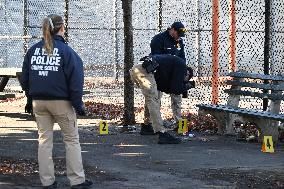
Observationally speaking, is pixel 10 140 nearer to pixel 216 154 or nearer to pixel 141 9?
pixel 216 154

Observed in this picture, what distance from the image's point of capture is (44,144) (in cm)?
805

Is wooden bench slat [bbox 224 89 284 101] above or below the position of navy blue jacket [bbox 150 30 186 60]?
below

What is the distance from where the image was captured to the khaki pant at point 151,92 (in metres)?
11.9

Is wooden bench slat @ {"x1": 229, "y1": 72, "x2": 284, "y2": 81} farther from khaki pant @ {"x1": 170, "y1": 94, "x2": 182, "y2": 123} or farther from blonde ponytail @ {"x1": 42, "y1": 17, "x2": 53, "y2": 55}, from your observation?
blonde ponytail @ {"x1": 42, "y1": 17, "x2": 53, "y2": 55}

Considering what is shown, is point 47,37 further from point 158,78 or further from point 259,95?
point 259,95

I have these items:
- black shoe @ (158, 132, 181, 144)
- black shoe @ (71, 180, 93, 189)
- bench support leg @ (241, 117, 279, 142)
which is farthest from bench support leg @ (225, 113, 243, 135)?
black shoe @ (71, 180, 93, 189)

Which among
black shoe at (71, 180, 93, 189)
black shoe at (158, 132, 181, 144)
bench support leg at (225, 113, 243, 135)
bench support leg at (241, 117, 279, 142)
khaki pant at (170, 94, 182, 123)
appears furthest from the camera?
khaki pant at (170, 94, 182, 123)

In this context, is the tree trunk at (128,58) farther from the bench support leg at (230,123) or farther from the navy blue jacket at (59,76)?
the navy blue jacket at (59,76)

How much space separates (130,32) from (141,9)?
1566cm

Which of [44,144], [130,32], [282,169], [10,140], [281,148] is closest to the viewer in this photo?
[44,144]

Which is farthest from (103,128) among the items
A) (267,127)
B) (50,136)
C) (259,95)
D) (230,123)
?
(50,136)

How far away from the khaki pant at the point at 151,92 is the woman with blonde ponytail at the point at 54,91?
3.87 meters

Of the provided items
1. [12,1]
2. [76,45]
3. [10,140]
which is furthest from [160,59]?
[12,1]

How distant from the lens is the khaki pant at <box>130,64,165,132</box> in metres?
11.9
